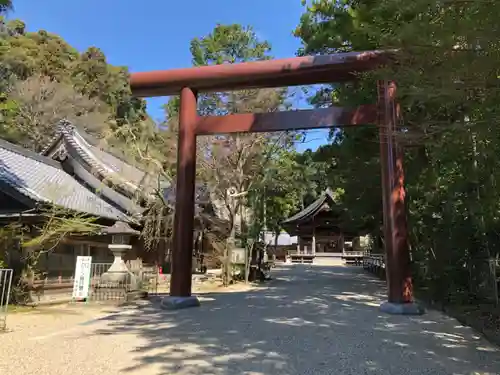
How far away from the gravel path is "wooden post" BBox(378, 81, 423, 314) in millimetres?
467

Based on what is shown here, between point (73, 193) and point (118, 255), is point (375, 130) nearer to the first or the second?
point (118, 255)

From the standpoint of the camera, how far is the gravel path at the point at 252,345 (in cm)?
426

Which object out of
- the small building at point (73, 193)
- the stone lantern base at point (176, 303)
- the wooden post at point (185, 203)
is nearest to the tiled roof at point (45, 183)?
the small building at point (73, 193)

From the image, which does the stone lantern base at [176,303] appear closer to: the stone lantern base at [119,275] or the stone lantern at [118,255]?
the stone lantern base at [119,275]

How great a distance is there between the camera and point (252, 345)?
5195mm

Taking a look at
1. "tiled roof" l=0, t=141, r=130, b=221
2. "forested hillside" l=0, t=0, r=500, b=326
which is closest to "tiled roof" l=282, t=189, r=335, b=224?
"forested hillside" l=0, t=0, r=500, b=326

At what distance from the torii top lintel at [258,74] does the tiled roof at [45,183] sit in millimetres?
4202

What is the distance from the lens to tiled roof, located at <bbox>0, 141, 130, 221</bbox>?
11212 millimetres

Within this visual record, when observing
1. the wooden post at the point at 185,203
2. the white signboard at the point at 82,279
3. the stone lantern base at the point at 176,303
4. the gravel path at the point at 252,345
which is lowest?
the gravel path at the point at 252,345

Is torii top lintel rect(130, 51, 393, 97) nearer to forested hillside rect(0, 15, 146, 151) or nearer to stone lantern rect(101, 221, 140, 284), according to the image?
stone lantern rect(101, 221, 140, 284)

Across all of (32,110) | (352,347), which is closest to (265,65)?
(352,347)

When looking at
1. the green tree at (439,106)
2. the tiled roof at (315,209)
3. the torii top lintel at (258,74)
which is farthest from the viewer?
the tiled roof at (315,209)

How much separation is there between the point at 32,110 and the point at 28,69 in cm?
366

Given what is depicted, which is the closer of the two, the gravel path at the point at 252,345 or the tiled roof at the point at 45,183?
the gravel path at the point at 252,345
